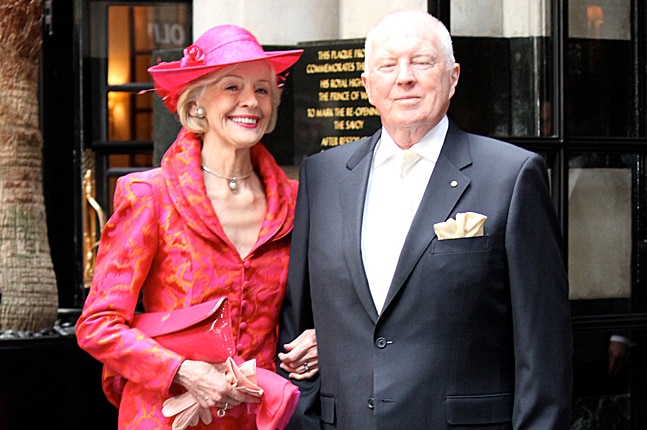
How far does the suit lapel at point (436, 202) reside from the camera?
10.0 feet

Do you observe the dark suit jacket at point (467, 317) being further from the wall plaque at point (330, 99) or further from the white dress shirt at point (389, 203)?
the wall plaque at point (330, 99)

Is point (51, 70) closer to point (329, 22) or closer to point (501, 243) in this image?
point (329, 22)

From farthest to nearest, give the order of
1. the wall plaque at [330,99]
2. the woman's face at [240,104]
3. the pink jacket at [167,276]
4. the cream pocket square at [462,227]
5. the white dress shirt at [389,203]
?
the wall plaque at [330,99], the woman's face at [240,104], the pink jacket at [167,276], the white dress shirt at [389,203], the cream pocket square at [462,227]

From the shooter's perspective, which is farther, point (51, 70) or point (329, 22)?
point (51, 70)

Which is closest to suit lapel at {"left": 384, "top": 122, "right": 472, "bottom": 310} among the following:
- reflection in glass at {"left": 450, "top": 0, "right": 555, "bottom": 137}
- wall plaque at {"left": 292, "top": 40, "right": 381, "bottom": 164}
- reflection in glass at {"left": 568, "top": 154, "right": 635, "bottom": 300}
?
reflection in glass at {"left": 450, "top": 0, "right": 555, "bottom": 137}

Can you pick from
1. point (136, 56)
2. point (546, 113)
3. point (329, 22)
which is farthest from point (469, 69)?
point (136, 56)

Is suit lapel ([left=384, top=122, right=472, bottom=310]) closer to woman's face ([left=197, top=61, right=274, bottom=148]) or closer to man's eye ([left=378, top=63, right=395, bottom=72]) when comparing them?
man's eye ([left=378, top=63, right=395, bottom=72])

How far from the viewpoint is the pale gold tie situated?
10.4ft

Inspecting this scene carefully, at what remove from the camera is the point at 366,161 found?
10.8 feet

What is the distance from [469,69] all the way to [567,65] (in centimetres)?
36

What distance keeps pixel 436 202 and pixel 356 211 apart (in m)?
0.23

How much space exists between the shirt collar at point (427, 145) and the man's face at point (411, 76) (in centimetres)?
6

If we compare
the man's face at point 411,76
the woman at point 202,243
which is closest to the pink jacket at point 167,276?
the woman at point 202,243

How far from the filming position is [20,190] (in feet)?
16.3
